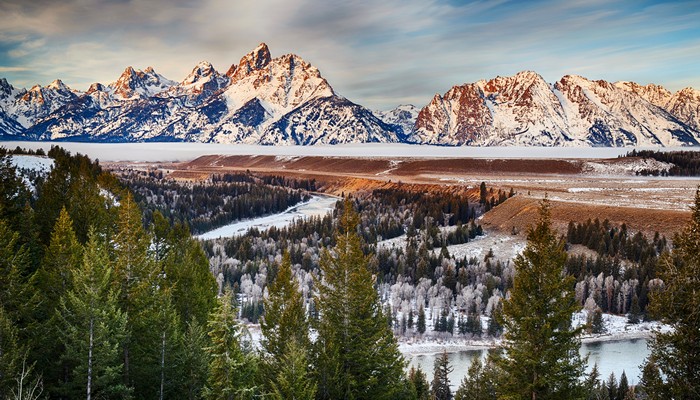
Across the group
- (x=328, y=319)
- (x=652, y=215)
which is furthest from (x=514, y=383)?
(x=652, y=215)

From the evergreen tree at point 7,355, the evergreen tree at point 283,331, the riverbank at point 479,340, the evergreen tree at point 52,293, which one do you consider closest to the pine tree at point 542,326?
the evergreen tree at point 283,331

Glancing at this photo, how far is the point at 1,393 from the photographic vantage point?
19688 millimetres

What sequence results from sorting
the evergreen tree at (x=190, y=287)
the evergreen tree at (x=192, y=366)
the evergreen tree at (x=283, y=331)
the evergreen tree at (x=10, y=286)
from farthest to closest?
the evergreen tree at (x=190, y=287), the evergreen tree at (x=192, y=366), the evergreen tree at (x=10, y=286), the evergreen tree at (x=283, y=331)

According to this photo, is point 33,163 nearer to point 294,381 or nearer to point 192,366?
point 192,366

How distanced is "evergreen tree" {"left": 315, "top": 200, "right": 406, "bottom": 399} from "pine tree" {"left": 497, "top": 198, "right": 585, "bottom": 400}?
5.57 metres

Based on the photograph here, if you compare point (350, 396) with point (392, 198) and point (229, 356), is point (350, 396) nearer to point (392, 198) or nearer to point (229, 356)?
point (229, 356)

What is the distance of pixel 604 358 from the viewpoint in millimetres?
57125

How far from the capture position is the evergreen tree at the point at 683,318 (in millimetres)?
18266

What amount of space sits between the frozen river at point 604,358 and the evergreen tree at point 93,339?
35936 mm

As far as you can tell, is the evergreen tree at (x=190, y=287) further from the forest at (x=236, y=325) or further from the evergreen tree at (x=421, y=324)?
the evergreen tree at (x=421, y=324)

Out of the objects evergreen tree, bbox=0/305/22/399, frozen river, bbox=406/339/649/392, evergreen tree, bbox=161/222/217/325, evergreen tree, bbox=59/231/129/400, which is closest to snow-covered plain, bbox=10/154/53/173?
evergreen tree, bbox=161/222/217/325

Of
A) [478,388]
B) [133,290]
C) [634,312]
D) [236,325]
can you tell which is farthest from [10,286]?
[634,312]

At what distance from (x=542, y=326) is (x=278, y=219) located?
137692 mm

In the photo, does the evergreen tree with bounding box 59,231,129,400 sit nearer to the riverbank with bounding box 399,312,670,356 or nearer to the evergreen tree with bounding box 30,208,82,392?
the evergreen tree with bounding box 30,208,82,392
